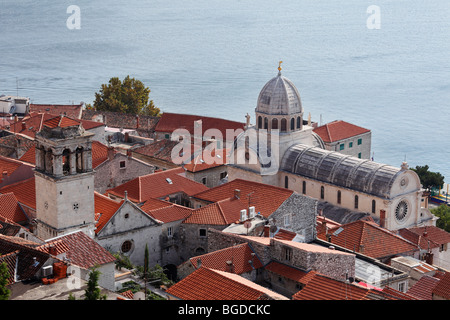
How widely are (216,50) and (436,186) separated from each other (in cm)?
7811

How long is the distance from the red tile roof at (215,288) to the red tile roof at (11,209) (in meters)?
12.7

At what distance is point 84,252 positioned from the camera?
98.4 ft

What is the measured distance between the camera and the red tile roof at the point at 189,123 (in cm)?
6384

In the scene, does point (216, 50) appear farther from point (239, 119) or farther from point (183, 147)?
point (183, 147)

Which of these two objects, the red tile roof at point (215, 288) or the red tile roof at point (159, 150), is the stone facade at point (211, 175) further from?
the red tile roof at point (215, 288)

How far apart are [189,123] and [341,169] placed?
2277 centimetres

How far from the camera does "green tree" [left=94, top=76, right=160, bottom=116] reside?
7375 centimetres

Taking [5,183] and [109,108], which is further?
[109,108]

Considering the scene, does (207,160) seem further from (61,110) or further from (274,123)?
(61,110)

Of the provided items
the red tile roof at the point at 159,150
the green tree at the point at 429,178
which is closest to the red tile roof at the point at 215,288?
the red tile roof at the point at 159,150

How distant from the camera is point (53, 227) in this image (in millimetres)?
33875

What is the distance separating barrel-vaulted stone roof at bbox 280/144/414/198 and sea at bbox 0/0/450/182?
3043cm

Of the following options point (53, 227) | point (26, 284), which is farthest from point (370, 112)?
point (26, 284)

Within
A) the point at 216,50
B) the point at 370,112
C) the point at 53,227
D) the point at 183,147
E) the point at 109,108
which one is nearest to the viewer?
the point at 53,227
